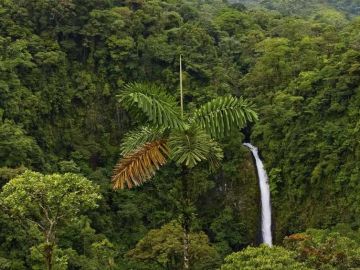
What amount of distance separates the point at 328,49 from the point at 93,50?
14.9 m

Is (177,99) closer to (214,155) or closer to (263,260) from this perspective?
(263,260)

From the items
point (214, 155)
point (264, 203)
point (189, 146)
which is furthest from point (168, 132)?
point (264, 203)

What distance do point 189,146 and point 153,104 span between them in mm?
866

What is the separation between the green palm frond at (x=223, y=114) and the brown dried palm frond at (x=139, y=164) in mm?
780

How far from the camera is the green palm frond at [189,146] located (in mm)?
7430

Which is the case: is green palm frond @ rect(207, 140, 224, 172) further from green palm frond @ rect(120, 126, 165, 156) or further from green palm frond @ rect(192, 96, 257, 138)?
green palm frond @ rect(120, 126, 165, 156)

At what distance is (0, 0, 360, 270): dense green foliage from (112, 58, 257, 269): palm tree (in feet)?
36.4

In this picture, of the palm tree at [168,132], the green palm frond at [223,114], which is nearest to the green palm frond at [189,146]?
the palm tree at [168,132]

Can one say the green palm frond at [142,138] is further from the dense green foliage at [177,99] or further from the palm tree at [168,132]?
the dense green foliage at [177,99]

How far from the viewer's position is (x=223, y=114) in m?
7.87

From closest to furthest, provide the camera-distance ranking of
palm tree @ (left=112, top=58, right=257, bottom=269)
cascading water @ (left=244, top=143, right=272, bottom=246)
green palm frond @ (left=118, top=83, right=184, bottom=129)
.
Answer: green palm frond @ (left=118, top=83, right=184, bottom=129) < palm tree @ (left=112, top=58, right=257, bottom=269) < cascading water @ (left=244, top=143, right=272, bottom=246)

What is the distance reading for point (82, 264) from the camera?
19.8 meters

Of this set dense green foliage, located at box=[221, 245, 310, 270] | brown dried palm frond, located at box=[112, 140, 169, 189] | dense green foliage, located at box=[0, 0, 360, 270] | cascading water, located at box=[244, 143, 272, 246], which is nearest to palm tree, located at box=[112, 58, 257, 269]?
brown dried palm frond, located at box=[112, 140, 169, 189]

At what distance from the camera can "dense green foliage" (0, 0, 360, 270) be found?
22844 mm
